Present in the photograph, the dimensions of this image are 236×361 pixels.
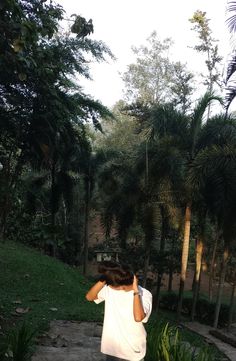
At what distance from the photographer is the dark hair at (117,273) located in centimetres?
398

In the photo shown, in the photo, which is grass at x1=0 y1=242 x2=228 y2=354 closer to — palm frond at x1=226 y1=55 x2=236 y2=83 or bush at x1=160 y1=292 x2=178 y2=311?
palm frond at x1=226 y1=55 x2=236 y2=83

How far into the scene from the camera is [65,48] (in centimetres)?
1404

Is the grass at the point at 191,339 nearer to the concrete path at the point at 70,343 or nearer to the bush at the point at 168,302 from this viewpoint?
the concrete path at the point at 70,343

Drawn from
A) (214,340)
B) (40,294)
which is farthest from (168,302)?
(40,294)

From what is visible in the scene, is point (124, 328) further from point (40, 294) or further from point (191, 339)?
point (40, 294)

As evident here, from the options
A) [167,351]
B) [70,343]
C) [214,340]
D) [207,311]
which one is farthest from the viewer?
[207,311]

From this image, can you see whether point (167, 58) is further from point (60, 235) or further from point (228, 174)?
point (228, 174)

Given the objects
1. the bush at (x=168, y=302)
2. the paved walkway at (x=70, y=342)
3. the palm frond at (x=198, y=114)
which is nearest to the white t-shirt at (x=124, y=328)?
the paved walkway at (x=70, y=342)

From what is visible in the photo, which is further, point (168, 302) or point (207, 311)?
point (168, 302)

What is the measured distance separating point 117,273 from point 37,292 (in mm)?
7591

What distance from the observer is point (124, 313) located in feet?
13.2

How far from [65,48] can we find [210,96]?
469 cm

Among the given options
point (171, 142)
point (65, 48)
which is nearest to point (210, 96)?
point (171, 142)

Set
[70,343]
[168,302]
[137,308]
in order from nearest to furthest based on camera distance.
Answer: [137,308]
[70,343]
[168,302]
